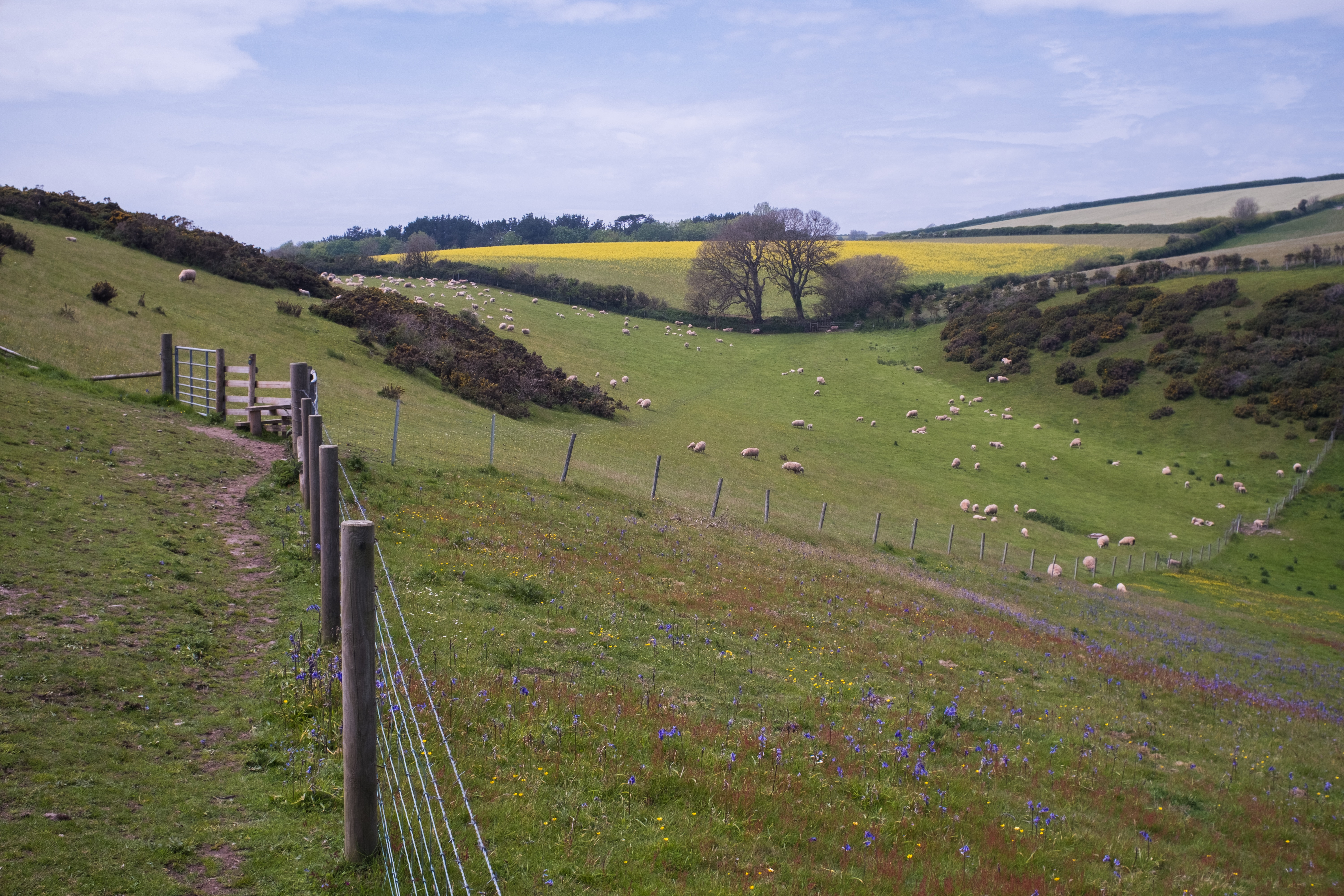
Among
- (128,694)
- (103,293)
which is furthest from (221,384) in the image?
(128,694)

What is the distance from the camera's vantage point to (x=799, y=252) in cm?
9562

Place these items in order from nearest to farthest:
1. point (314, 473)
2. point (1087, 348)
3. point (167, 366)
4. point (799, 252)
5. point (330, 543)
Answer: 1. point (330, 543)
2. point (314, 473)
3. point (167, 366)
4. point (1087, 348)
5. point (799, 252)

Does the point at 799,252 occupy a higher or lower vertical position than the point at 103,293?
higher

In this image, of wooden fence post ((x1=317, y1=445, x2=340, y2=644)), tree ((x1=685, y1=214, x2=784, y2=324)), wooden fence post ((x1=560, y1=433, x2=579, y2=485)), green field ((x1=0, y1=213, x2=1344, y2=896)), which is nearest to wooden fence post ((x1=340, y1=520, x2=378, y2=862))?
green field ((x1=0, y1=213, x2=1344, y2=896))

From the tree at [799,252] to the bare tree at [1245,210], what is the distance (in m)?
68.8

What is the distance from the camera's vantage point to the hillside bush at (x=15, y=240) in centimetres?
3328

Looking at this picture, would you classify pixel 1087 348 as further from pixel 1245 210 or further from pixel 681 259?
pixel 1245 210

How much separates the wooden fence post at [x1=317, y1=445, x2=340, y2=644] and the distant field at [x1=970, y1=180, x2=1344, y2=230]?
15162 centimetres

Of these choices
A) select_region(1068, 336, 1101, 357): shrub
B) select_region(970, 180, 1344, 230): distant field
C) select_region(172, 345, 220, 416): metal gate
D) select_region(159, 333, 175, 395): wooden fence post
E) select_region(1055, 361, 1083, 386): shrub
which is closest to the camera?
select_region(172, 345, 220, 416): metal gate

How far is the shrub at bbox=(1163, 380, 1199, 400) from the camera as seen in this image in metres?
65.6

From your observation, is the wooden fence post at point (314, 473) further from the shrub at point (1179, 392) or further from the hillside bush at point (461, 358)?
the shrub at point (1179, 392)

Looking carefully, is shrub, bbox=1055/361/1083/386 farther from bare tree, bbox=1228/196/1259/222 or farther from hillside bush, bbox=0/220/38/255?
hillside bush, bbox=0/220/38/255

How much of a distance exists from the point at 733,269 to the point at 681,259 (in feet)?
71.9

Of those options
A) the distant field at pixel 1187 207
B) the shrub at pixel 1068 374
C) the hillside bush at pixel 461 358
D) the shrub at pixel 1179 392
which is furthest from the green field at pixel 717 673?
the distant field at pixel 1187 207
